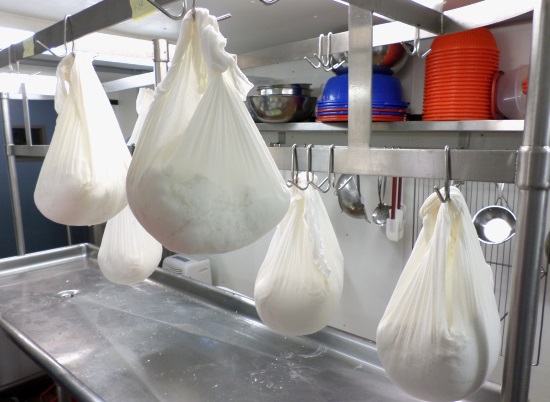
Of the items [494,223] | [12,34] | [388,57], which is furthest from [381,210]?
[12,34]

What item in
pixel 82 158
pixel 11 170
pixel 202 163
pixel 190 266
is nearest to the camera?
pixel 202 163

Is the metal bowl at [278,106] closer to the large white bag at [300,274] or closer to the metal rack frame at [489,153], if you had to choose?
the metal rack frame at [489,153]

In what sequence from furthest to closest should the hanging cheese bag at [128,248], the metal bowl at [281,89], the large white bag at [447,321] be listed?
the metal bowl at [281,89] < the hanging cheese bag at [128,248] < the large white bag at [447,321]

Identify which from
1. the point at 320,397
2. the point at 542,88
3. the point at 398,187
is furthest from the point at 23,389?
the point at 542,88

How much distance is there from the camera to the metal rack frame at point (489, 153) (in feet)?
1.90

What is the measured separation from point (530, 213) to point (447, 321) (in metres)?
0.20

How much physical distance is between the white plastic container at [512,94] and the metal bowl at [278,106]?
0.80 m

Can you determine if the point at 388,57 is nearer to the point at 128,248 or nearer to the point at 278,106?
the point at 278,106

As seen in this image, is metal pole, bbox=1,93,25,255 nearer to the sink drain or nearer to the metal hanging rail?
the sink drain

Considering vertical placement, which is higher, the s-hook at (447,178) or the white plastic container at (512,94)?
the white plastic container at (512,94)

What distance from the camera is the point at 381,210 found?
207 centimetres

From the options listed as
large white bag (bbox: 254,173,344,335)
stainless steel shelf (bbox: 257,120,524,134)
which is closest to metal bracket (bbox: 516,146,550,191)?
large white bag (bbox: 254,173,344,335)

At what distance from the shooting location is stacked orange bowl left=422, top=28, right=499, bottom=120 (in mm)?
1491

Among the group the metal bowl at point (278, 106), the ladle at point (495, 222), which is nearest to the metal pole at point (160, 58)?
the metal bowl at point (278, 106)
